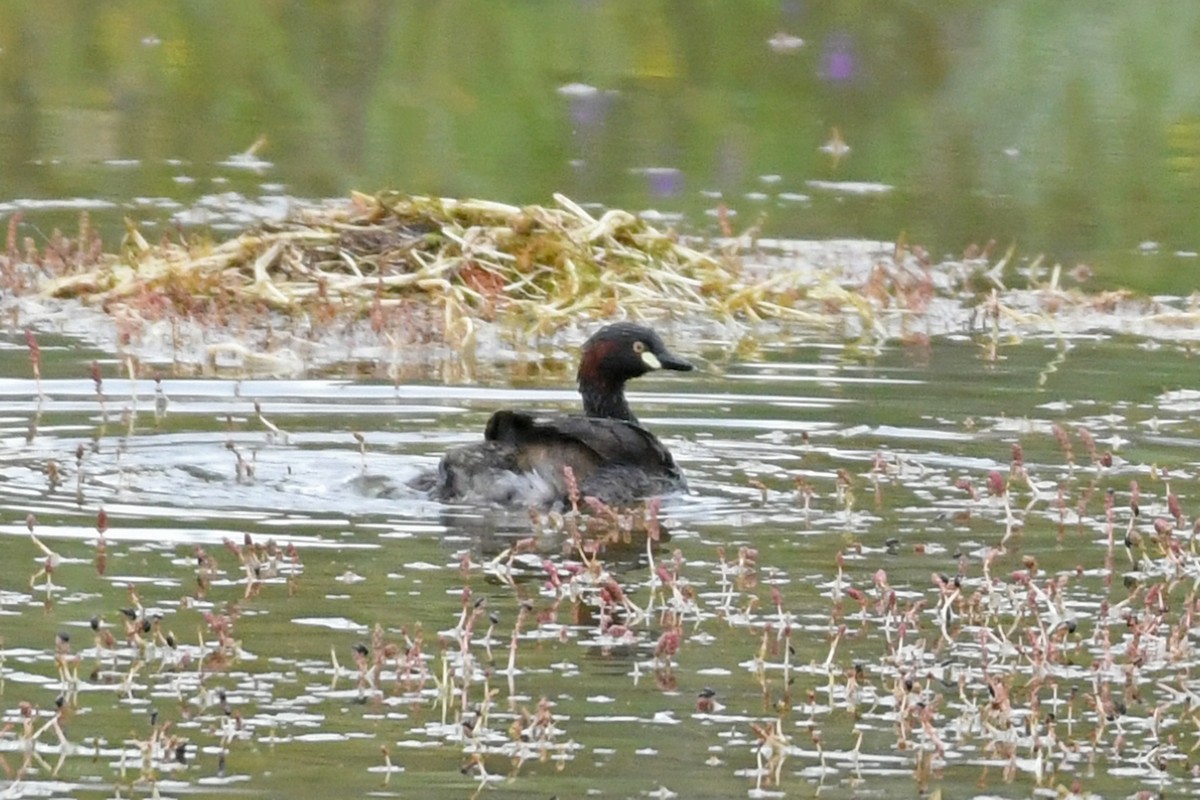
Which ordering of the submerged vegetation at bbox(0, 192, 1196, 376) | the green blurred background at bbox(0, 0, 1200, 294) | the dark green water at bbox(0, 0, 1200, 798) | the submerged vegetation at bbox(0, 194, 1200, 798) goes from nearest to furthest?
1. the submerged vegetation at bbox(0, 194, 1200, 798)
2. the dark green water at bbox(0, 0, 1200, 798)
3. the submerged vegetation at bbox(0, 192, 1196, 376)
4. the green blurred background at bbox(0, 0, 1200, 294)

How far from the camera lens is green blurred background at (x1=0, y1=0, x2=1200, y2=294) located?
1994cm

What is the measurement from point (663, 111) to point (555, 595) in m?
14.7

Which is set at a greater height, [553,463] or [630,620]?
[553,463]

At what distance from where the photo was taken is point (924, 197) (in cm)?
2070

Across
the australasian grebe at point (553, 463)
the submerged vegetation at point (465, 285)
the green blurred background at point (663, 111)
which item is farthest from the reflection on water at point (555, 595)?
the green blurred background at point (663, 111)

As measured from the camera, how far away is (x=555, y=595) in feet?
30.3

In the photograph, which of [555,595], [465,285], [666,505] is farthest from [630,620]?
[465,285]

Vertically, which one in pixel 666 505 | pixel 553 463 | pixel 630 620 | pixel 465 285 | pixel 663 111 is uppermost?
pixel 663 111

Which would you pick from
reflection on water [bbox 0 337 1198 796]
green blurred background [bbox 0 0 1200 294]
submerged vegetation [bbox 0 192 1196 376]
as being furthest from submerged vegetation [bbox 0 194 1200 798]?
green blurred background [bbox 0 0 1200 294]

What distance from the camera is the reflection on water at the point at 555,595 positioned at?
730 centimetres

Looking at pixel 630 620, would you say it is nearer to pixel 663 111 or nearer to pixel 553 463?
pixel 553 463

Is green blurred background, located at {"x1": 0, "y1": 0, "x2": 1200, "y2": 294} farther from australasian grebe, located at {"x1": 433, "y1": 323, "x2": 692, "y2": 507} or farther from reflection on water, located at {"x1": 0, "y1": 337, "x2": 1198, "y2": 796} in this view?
australasian grebe, located at {"x1": 433, "y1": 323, "x2": 692, "y2": 507}

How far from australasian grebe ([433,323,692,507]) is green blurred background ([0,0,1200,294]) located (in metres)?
5.58

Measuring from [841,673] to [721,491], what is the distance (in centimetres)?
355
